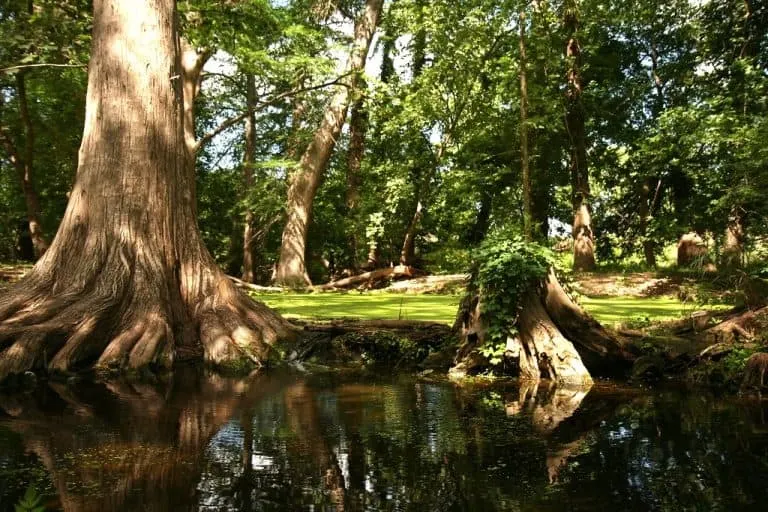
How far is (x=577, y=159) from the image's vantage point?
24.2 metres

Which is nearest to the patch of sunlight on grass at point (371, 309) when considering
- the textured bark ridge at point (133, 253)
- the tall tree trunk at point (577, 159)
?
the textured bark ridge at point (133, 253)

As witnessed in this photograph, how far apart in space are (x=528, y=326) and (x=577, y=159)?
637 inches

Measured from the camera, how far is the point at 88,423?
6383mm

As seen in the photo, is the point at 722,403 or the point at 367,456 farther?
the point at 722,403

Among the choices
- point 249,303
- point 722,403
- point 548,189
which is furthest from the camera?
point 548,189

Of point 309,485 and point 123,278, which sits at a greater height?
point 123,278

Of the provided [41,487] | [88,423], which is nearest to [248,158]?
[88,423]

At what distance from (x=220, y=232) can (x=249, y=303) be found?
1007 inches

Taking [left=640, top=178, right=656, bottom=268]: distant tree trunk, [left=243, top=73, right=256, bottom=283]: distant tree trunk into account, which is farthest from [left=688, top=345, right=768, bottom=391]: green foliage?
[left=243, top=73, right=256, bottom=283]: distant tree trunk

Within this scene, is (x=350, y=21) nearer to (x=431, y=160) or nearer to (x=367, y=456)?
(x=431, y=160)

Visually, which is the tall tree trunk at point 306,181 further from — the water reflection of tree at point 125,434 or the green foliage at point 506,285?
the water reflection of tree at point 125,434

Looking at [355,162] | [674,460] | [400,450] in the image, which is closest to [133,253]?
[400,450]

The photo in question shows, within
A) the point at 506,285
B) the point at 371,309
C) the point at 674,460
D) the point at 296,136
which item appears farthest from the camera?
the point at 296,136

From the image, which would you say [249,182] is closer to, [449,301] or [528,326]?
[449,301]
